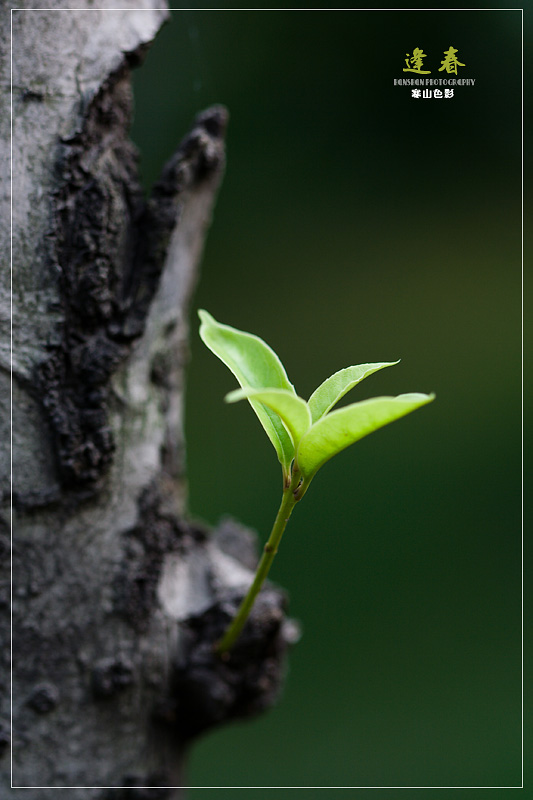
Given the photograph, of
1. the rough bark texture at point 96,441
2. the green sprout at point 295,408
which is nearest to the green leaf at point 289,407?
the green sprout at point 295,408

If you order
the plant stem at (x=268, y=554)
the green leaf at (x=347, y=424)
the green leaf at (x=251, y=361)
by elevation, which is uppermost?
the green leaf at (x=251, y=361)

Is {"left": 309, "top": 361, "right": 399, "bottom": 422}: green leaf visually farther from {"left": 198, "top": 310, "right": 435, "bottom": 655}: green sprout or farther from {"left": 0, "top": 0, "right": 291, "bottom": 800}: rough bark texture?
{"left": 0, "top": 0, "right": 291, "bottom": 800}: rough bark texture

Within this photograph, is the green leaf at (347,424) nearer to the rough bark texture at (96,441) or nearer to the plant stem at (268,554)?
the plant stem at (268,554)

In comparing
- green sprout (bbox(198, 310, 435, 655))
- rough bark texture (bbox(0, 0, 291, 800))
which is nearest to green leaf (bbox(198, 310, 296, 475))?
green sprout (bbox(198, 310, 435, 655))

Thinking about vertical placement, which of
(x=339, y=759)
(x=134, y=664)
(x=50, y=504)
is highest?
(x=50, y=504)

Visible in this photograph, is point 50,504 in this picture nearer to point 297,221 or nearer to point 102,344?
point 102,344

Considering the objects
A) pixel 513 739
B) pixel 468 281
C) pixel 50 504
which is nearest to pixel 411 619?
pixel 513 739
